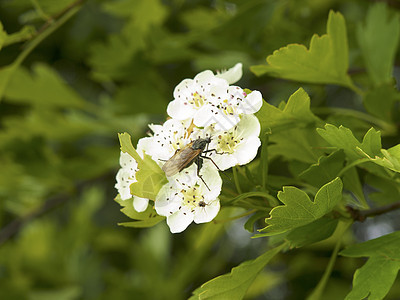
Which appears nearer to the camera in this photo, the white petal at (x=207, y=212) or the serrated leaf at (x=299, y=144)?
the white petal at (x=207, y=212)

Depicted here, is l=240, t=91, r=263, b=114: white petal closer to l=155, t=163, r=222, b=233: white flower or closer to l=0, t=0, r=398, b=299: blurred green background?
l=155, t=163, r=222, b=233: white flower

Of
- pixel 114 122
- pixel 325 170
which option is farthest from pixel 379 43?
pixel 114 122

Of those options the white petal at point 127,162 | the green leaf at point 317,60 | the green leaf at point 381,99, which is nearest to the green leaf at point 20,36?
the white petal at point 127,162

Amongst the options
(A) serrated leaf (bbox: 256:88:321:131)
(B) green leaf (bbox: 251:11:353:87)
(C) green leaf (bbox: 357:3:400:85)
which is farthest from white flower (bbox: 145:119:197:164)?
(C) green leaf (bbox: 357:3:400:85)

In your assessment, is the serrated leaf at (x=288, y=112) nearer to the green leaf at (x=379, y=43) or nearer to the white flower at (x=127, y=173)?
the white flower at (x=127, y=173)

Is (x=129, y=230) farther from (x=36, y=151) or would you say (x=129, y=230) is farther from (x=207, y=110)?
(x=207, y=110)

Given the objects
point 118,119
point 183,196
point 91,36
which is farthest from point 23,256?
point 183,196
